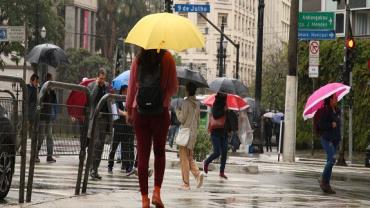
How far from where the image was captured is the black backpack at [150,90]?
31.4 ft

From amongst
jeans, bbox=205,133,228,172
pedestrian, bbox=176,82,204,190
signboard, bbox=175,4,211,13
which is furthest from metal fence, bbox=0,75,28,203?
signboard, bbox=175,4,211,13

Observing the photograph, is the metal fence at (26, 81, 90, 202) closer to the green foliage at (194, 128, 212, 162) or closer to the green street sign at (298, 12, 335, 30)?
the green foliage at (194, 128, 212, 162)

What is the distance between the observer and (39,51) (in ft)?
95.0

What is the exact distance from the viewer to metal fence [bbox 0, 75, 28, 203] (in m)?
10.6

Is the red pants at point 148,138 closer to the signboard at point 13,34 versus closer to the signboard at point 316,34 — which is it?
the signboard at point 316,34

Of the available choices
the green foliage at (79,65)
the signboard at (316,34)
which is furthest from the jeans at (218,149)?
the green foliage at (79,65)

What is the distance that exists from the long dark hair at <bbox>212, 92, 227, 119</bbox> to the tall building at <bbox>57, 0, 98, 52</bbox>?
7028 centimetres

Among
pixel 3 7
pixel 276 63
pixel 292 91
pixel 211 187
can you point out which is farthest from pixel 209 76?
pixel 211 187

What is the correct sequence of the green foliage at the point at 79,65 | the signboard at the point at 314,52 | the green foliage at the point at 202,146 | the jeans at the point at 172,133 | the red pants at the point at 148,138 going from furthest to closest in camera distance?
1. the green foliage at the point at 79,65
2. the jeans at the point at 172,133
3. the signboard at the point at 314,52
4. the green foliage at the point at 202,146
5. the red pants at the point at 148,138

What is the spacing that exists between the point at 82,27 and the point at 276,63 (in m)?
21.9

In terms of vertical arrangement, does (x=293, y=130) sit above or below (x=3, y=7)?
below

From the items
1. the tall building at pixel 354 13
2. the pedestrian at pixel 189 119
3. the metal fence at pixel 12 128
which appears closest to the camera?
the metal fence at pixel 12 128

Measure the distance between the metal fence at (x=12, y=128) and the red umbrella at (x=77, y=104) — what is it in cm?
108

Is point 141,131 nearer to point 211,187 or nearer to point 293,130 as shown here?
point 211,187
